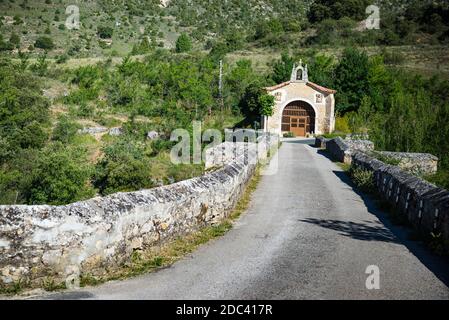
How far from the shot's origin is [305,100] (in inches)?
1956

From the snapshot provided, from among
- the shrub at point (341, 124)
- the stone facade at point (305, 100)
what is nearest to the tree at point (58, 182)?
the stone facade at point (305, 100)

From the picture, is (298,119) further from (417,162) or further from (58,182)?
(58,182)

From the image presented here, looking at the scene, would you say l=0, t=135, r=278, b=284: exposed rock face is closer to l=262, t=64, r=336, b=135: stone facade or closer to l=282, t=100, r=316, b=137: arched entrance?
l=262, t=64, r=336, b=135: stone facade

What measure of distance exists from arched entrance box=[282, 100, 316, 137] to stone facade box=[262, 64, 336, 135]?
25.1 inches

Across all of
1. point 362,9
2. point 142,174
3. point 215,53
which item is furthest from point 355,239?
point 362,9

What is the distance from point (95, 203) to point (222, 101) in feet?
166

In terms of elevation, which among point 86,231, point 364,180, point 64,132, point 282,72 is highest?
point 282,72

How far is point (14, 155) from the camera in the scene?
104 feet

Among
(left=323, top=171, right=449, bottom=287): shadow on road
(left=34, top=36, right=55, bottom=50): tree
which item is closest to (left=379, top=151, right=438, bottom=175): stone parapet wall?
(left=323, top=171, right=449, bottom=287): shadow on road

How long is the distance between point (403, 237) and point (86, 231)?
597cm

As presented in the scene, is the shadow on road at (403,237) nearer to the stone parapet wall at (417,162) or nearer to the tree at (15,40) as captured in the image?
the stone parapet wall at (417,162)

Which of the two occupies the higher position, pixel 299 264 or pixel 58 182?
pixel 299 264

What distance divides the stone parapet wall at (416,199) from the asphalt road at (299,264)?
44 cm

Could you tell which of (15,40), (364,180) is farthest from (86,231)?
(15,40)
